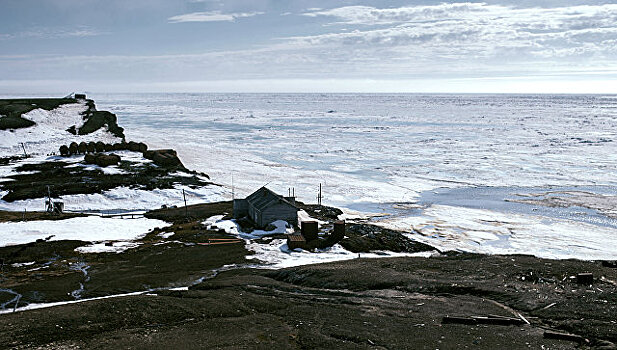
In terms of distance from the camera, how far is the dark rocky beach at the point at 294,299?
15.2m

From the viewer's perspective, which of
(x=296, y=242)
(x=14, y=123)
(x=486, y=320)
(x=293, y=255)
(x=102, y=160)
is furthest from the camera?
(x=14, y=123)

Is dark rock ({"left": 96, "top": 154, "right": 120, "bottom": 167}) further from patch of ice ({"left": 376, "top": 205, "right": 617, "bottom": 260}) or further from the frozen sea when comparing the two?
patch of ice ({"left": 376, "top": 205, "right": 617, "bottom": 260})

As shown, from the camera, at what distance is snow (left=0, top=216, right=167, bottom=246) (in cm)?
3180

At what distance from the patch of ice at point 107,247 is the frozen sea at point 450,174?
16700mm

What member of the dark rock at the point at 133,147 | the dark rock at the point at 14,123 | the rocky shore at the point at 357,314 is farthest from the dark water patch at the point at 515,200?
the dark rock at the point at 14,123

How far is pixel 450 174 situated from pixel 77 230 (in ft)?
120

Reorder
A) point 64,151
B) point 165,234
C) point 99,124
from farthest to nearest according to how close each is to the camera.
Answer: point 99,124 → point 64,151 → point 165,234

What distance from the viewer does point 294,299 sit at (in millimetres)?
19516

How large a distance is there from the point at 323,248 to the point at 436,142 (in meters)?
54.7

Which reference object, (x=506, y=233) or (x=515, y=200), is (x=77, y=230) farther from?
(x=515, y=200)

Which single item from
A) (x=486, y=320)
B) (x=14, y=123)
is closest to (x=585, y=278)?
(x=486, y=320)

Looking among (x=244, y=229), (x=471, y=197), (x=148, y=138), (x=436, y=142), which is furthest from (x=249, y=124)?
(x=244, y=229)

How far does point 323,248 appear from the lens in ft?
99.8

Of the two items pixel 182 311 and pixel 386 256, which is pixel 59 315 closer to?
pixel 182 311
